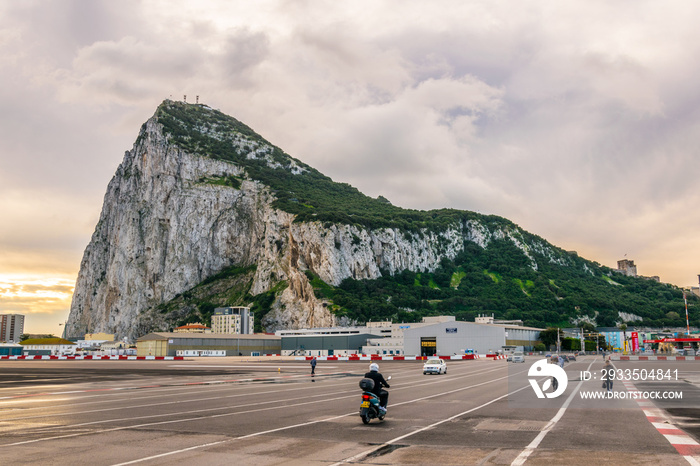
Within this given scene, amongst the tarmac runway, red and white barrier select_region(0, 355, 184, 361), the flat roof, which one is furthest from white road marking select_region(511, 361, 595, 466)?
the flat roof

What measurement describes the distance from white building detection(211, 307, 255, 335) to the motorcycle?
170 metres

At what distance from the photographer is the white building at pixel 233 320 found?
18214cm

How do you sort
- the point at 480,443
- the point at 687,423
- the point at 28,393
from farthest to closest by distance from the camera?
1. the point at 28,393
2. the point at 687,423
3. the point at 480,443

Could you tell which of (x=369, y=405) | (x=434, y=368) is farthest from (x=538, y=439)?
(x=434, y=368)

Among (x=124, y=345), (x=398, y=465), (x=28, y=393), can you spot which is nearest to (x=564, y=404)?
(x=398, y=465)

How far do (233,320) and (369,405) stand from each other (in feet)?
583

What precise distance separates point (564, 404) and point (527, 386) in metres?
Answer: 9.51

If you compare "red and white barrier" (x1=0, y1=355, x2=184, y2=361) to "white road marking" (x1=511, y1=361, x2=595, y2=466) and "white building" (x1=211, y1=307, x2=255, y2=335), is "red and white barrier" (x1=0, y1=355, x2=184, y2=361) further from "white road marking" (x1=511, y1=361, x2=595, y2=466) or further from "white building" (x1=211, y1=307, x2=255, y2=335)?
"white road marking" (x1=511, y1=361, x2=595, y2=466)

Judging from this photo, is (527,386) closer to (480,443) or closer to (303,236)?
(480,443)

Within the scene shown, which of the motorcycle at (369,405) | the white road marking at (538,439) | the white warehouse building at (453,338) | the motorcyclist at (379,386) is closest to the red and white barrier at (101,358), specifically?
the white warehouse building at (453,338)

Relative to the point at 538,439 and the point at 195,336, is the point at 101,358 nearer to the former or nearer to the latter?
the point at 195,336

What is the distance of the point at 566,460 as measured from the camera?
978cm

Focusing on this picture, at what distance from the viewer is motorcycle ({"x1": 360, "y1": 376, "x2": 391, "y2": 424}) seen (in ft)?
48.6

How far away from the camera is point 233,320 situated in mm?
185875
